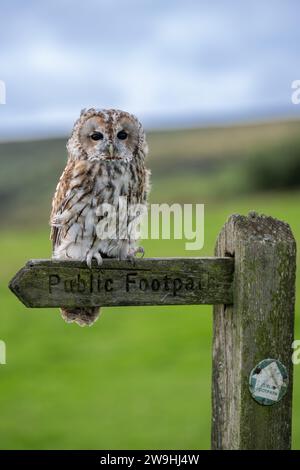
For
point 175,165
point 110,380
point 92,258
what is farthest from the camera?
point 175,165

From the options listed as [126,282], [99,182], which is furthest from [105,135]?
[126,282]

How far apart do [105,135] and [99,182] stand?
0.20 meters

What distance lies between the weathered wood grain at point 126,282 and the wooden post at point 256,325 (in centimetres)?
8

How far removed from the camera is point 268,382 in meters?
2.33

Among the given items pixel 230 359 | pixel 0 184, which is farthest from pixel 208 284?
pixel 0 184

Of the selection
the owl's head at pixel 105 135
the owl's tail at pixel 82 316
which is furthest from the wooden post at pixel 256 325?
the owl's head at pixel 105 135

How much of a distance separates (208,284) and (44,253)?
13182 mm

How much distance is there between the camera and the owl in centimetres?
312

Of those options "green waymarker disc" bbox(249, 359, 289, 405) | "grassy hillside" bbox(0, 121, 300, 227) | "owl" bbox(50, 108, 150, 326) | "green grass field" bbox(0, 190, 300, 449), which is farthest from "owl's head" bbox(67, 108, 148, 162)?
"grassy hillside" bbox(0, 121, 300, 227)

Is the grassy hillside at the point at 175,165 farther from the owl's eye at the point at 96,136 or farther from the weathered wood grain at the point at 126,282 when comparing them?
the weathered wood grain at the point at 126,282

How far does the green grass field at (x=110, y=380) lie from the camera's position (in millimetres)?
7777

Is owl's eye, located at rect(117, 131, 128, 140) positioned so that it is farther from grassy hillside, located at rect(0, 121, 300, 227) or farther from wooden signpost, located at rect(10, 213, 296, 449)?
grassy hillside, located at rect(0, 121, 300, 227)

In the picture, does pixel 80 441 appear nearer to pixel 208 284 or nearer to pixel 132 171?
pixel 132 171

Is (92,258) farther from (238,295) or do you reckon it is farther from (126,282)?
(238,295)
